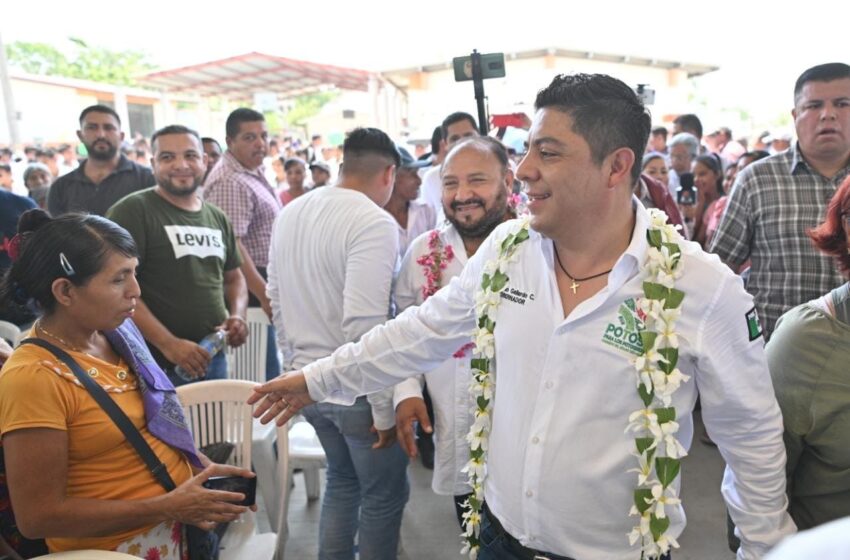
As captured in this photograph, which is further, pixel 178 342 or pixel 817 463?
pixel 178 342

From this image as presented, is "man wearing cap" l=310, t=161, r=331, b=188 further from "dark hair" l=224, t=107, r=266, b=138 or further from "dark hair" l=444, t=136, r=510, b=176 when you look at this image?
"dark hair" l=444, t=136, r=510, b=176

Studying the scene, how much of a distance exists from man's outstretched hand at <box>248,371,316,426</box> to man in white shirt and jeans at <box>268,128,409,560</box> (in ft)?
1.28

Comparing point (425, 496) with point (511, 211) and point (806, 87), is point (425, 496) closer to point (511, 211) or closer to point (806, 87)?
point (511, 211)

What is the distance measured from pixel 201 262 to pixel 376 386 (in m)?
1.61

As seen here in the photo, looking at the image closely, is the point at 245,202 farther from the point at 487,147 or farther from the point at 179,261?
the point at 487,147

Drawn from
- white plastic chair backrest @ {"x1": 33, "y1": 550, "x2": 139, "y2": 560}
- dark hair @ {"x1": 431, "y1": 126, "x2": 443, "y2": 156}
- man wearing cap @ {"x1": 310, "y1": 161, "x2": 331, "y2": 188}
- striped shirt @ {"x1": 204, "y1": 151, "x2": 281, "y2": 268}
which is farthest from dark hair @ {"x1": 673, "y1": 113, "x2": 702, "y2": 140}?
white plastic chair backrest @ {"x1": 33, "y1": 550, "x2": 139, "y2": 560}

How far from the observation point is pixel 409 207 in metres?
3.86

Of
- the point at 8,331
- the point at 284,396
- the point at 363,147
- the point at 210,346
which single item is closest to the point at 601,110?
the point at 284,396

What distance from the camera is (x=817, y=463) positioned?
54.9 inches

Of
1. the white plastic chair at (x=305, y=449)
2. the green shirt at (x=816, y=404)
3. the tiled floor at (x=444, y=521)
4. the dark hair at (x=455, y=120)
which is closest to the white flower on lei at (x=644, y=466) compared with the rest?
the green shirt at (x=816, y=404)

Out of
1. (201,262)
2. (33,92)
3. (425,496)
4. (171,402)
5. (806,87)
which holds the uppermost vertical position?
(33,92)

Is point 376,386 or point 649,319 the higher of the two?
point 649,319

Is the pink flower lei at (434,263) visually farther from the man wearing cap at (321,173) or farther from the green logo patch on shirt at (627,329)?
the man wearing cap at (321,173)

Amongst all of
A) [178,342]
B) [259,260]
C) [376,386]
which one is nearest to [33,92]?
[259,260]
